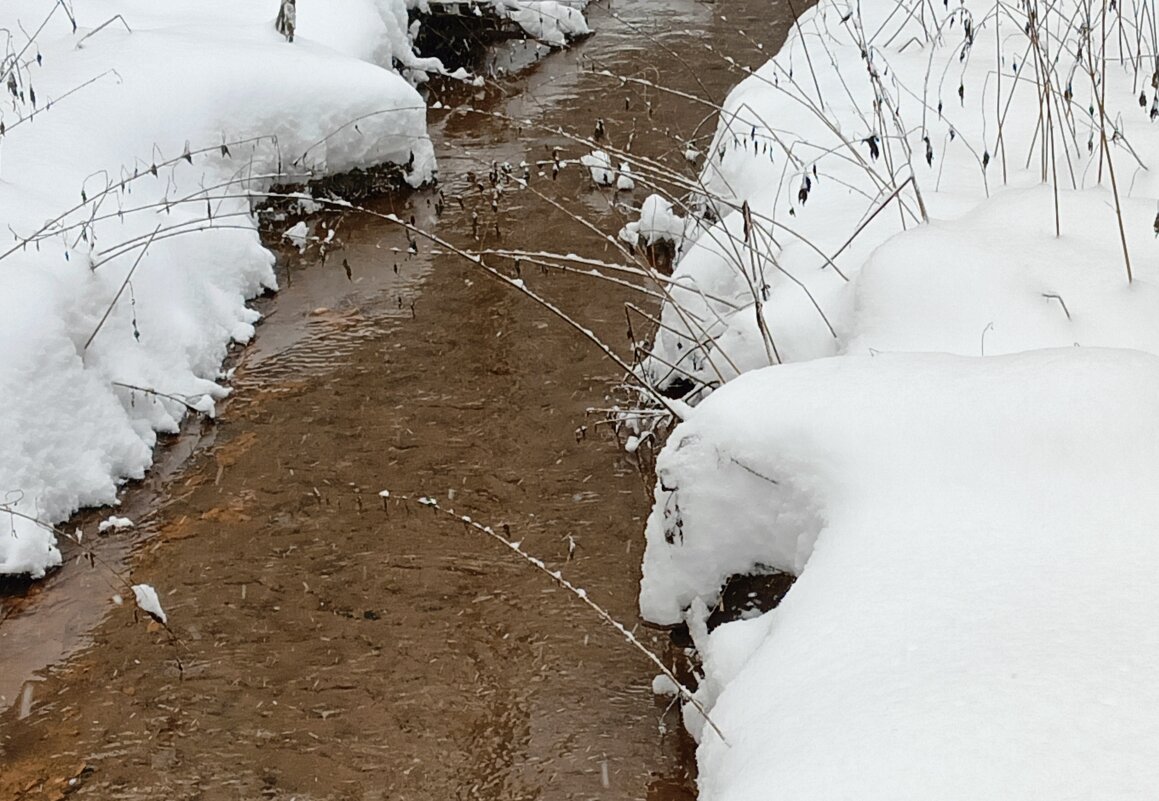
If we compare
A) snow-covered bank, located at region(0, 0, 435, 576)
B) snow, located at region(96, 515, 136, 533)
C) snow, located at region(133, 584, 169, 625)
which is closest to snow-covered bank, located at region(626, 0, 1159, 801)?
snow, located at region(133, 584, 169, 625)

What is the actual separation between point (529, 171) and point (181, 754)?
498 centimetres

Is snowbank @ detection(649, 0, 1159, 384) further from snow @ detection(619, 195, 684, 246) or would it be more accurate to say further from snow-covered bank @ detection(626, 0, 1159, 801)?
snow @ detection(619, 195, 684, 246)

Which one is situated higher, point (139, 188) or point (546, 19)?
point (546, 19)

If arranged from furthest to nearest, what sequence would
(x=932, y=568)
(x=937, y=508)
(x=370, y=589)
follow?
(x=370, y=589) < (x=937, y=508) < (x=932, y=568)

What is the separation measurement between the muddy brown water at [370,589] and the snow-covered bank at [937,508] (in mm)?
653

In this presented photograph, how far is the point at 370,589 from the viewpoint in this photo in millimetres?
4512

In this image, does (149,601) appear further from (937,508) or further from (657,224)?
(657,224)

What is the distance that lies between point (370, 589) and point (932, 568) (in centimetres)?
A: 256

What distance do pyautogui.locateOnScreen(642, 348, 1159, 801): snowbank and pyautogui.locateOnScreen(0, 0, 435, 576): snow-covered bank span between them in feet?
8.78

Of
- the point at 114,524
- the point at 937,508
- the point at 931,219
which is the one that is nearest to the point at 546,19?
the point at 931,219

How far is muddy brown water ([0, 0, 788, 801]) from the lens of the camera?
377cm

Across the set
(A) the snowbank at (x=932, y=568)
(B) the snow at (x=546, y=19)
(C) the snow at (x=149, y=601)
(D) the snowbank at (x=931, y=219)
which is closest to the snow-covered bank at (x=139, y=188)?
(C) the snow at (x=149, y=601)

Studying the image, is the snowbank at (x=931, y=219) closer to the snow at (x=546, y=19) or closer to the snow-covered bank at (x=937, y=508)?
the snow-covered bank at (x=937, y=508)

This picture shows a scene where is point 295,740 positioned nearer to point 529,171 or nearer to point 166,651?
point 166,651
